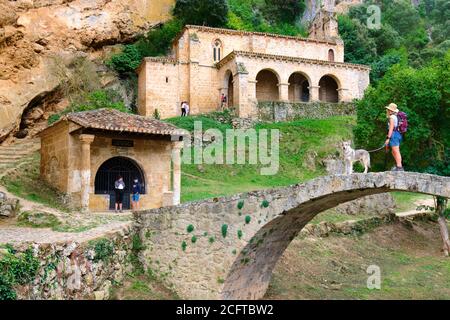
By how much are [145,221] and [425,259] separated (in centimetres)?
1388

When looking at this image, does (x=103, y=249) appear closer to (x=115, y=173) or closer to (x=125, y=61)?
(x=115, y=173)

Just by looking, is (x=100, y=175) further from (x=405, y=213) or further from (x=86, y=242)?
(x=405, y=213)

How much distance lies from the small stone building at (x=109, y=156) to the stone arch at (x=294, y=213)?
6.99 meters

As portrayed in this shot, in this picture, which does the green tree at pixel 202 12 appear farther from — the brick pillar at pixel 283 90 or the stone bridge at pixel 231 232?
the stone bridge at pixel 231 232

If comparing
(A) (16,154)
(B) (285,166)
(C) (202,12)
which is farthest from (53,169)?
(C) (202,12)

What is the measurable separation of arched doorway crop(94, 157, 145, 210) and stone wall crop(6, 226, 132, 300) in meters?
6.29

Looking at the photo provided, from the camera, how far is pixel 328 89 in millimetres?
48500

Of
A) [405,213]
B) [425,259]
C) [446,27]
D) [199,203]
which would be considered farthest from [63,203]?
[446,27]

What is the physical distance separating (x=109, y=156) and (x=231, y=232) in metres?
8.75

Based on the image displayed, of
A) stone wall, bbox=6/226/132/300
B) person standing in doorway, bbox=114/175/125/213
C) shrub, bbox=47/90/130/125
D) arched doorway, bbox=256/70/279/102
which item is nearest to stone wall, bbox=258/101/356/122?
arched doorway, bbox=256/70/279/102

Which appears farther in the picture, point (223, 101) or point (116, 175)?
point (223, 101)

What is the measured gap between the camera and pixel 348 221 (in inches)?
934

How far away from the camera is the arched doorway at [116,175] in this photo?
66.0 feet

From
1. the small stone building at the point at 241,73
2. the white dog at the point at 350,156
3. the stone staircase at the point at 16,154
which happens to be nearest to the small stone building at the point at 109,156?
the stone staircase at the point at 16,154
